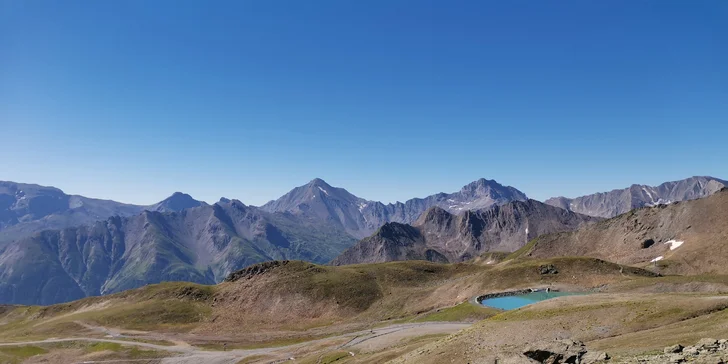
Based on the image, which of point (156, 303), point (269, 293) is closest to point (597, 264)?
point (269, 293)

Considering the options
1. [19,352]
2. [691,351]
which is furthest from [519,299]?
[19,352]

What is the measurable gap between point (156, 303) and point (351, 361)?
117 m

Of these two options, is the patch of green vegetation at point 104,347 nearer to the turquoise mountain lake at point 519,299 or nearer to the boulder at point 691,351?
the turquoise mountain lake at point 519,299

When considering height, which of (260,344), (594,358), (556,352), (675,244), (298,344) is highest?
(675,244)

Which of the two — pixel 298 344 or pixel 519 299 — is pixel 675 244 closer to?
pixel 519 299

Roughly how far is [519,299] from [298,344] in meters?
57.5

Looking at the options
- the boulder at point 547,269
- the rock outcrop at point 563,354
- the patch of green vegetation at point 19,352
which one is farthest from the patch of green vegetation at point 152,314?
the rock outcrop at point 563,354

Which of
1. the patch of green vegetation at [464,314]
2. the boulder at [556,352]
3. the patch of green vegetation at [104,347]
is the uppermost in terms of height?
the boulder at [556,352]

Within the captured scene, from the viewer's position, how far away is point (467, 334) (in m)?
50.3

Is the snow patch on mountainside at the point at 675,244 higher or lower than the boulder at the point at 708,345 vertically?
lower

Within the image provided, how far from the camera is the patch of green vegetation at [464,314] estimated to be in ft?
297

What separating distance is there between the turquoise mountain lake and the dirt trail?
18.4 m

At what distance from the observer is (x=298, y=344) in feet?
326

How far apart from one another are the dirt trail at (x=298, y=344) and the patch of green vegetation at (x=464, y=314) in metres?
4.44
